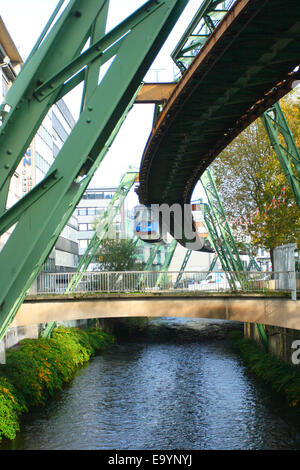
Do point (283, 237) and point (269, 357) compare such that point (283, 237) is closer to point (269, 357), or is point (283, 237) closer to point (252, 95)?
point (269, 357)

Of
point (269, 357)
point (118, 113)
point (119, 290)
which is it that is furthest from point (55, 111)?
point (118, 113)

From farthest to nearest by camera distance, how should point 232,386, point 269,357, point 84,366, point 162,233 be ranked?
point 162,233 < point 84,366 < point 269,357 < point 232,386

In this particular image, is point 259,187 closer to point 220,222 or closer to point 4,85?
point 220,222

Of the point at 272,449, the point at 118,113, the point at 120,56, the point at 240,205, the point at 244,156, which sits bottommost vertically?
the point at 272,449

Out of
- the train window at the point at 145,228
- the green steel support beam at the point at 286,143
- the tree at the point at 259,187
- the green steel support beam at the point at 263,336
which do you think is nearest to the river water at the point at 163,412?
the green steel support beam at the point at 263,336

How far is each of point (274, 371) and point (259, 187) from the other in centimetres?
1094

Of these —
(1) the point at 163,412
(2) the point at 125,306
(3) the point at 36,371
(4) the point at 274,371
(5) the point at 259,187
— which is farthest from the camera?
(5) the point at 259,187

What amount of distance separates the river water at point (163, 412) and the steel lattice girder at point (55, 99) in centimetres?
1045

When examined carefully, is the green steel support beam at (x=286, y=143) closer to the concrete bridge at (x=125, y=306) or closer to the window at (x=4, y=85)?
the concrete bridge at (x=125, y=306)

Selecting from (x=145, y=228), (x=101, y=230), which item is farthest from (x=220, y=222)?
(x=145, y=228)

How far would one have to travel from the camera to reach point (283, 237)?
2584 cm

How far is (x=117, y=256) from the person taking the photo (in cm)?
4222

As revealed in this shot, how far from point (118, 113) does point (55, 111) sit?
4346cm

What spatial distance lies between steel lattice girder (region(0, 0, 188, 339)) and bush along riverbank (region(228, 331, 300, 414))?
14077mm
